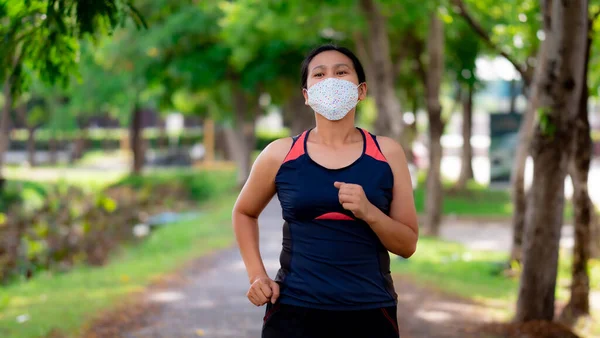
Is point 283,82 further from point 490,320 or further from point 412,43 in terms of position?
point 490,320

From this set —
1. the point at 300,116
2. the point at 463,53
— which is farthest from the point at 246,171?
the point at 463,53

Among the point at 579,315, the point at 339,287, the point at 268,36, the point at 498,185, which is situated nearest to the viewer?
the point at 339,287

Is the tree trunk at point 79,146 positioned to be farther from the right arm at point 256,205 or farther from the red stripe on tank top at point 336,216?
the red stripe on tank top at point 336,216

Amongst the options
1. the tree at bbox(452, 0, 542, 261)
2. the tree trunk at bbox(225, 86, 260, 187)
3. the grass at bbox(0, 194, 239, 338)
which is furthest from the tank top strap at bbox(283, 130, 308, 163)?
the tree trunk at bbox(225, 86, 260, 187)

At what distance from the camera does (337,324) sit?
3.49 m

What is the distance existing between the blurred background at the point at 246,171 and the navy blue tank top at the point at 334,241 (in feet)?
10.2

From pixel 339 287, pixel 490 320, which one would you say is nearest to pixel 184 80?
pixel 490 320

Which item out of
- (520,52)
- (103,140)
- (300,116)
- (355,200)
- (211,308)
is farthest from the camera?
(103,140)

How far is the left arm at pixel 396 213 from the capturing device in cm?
337

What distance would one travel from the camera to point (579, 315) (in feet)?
29.0

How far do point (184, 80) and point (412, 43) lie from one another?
807 cm

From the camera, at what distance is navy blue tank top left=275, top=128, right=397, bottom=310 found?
3.46 metres

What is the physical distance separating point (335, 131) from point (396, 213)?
15.6 inches

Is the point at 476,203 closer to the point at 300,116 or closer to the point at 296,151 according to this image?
the point at 300,116
